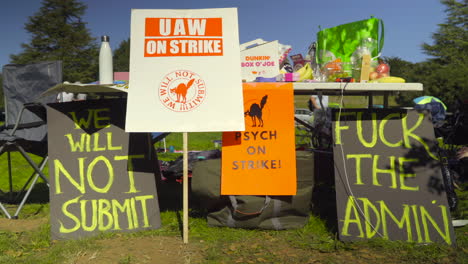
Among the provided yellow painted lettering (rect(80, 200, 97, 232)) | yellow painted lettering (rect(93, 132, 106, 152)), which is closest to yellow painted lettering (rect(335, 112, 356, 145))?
yellow painted lettering (rect(93, 132, 106, 152))

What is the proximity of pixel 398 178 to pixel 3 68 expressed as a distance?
399 cm

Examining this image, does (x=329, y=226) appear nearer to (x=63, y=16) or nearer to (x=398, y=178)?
(x=398, y=178)

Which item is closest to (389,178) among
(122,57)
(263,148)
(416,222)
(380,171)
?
(380,171)

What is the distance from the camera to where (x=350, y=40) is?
325cm

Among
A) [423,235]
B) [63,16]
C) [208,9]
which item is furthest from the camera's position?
[63,16]

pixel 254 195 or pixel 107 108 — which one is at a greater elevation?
pixel 107 108

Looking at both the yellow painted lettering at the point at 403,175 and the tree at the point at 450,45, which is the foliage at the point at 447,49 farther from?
the yellow painted lettering at the point at 403,175

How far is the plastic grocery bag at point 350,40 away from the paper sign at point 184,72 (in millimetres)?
953

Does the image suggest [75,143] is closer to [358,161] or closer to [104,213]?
[104,213]

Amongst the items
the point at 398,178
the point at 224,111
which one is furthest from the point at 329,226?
the point at 224,111

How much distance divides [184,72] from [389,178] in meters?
1.82

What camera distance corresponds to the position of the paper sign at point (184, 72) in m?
2.84

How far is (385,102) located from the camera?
11.9 ft

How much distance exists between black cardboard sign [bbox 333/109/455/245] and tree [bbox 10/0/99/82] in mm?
46023
